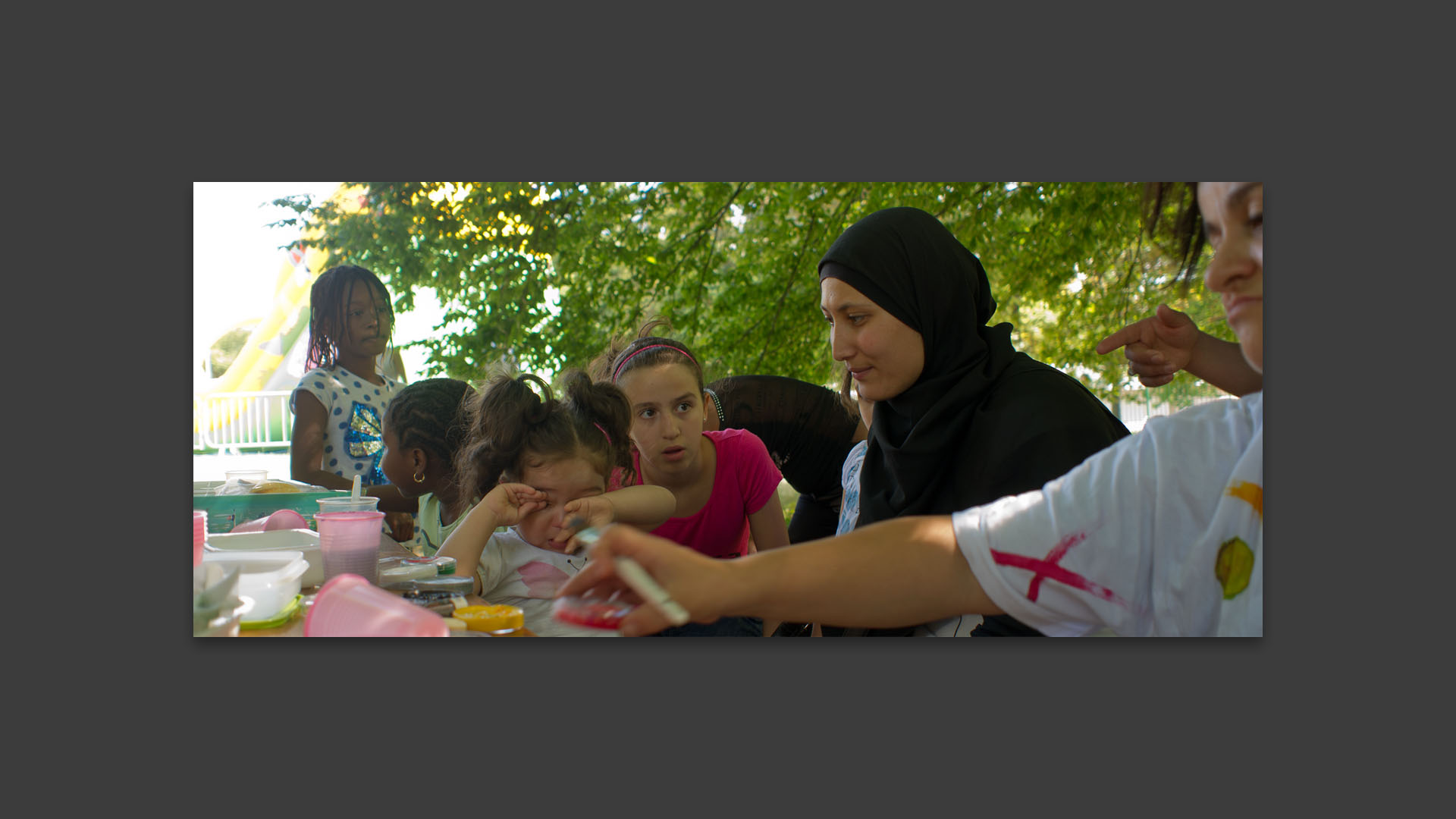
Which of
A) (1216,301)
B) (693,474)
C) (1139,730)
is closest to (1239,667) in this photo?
(1139,730)

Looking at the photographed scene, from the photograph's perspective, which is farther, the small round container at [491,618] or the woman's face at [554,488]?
the woman's face at [554,488]

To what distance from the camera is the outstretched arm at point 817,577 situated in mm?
1265

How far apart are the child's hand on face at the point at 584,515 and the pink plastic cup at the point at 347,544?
1.29ft

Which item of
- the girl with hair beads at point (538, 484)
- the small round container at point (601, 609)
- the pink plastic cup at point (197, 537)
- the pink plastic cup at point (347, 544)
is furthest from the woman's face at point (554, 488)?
the small round container at point (601, 609)

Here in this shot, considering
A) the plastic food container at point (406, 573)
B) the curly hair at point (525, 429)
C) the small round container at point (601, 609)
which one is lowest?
the plastic food container at point (406, 573)

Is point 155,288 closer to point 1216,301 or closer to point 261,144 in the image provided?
point 261,144

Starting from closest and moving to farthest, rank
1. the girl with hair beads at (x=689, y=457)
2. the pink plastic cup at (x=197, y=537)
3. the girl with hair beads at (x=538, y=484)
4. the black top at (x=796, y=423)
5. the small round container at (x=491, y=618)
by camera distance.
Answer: the small round container at (x=491, y=618) < the pink plastic cup at (x=197, y=537) < the girl with hair beads at (x=538, y=484) < the girl with hair beads at (x=689, y=457) < the black top at (x=796, y=423)

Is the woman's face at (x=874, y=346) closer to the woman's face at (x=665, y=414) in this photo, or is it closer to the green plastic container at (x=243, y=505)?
the woman's face at (x=665, y=414)

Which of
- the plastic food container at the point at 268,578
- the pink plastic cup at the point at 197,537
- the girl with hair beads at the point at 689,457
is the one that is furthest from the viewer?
the girl with hair beads at the point at 689,457

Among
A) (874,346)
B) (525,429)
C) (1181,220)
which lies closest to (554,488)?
(525,429)

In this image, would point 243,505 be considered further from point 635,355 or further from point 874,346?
point 874,346

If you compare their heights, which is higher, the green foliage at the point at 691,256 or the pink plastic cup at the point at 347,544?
the green foliage at the point at 691,256

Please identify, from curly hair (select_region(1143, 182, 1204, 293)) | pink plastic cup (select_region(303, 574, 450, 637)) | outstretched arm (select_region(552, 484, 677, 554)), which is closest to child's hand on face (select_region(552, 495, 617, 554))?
outstretched arm (select_region(552, 484, 677, 554))

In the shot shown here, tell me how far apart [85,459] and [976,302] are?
1775 mm
